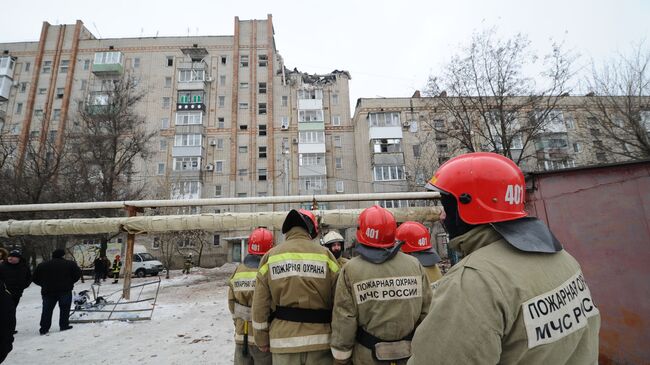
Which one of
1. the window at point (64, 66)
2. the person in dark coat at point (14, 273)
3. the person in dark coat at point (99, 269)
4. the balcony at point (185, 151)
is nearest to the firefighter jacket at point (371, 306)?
the person in dark coat at point (14, 273)

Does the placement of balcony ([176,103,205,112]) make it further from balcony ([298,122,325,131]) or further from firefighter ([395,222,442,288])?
firefighter ([395,222,442,288])

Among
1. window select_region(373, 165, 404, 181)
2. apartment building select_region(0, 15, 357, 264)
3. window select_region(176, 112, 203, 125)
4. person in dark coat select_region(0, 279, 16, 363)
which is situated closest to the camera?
person in dark coat select_region(0, 279, 16, 363)

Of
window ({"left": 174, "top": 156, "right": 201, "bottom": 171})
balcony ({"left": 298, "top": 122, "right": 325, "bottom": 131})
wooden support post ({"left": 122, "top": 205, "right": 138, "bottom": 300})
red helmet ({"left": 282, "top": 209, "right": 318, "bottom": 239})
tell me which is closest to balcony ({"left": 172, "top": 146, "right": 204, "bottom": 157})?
window ({"left": 174, "top": 156, "right": 201, "bottom": 171})

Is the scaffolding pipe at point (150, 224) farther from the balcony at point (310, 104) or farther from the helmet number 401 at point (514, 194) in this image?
the balcony at point (310, 104)

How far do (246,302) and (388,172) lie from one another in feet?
102

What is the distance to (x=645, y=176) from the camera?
4023mm

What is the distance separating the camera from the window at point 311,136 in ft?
120

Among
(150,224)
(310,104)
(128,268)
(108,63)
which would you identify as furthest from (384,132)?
(108,63)

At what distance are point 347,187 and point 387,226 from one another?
3345 centimetres

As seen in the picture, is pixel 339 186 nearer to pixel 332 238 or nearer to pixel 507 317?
pixel 332 238

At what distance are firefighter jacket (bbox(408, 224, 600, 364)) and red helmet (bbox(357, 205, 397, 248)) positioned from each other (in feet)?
5.87

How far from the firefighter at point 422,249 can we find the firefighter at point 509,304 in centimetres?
312

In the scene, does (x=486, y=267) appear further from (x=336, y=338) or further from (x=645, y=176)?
(x=645, y=176)

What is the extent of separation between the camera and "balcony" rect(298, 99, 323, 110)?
3794 centimetres
